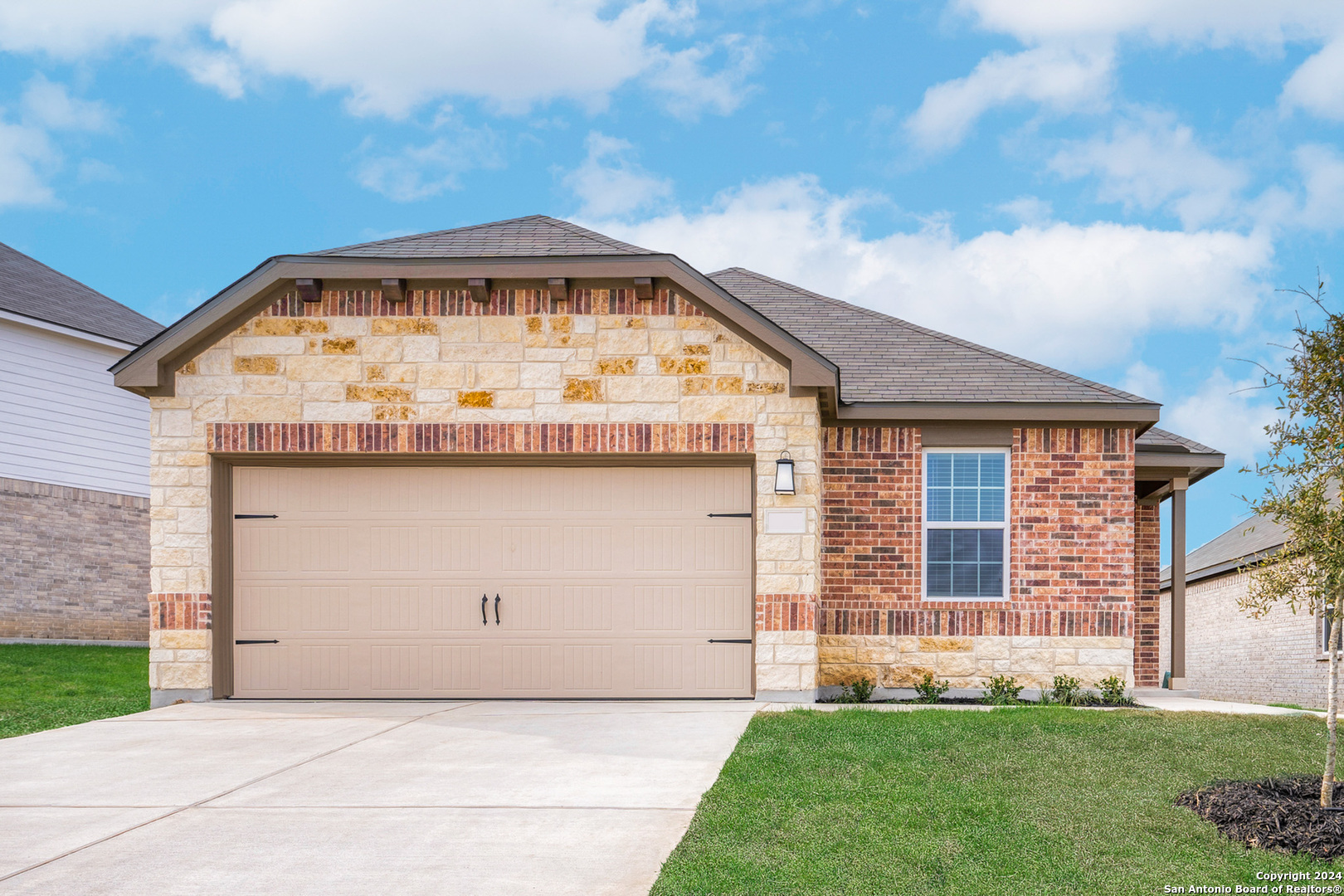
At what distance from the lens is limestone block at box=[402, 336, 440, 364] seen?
11039 mm

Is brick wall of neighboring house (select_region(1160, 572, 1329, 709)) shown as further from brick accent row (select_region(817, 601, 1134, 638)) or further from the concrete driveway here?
the concrete driveway

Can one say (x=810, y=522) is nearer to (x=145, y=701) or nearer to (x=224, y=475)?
(x=224, y=475)

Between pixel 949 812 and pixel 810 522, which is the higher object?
pixel 810 522

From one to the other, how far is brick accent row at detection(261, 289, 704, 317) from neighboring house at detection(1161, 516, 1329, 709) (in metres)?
12.9

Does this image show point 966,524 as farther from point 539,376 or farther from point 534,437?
point 539,376

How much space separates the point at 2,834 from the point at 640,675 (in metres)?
6.11

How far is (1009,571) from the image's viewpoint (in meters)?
12.1

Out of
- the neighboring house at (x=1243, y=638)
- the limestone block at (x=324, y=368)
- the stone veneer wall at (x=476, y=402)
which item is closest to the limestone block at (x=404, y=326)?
the stone veneer wall at (x=476, y=402)

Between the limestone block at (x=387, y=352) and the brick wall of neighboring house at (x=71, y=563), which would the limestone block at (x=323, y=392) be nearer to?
the limestone block at (x=387, y=352)

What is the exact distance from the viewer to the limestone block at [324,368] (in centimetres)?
1107

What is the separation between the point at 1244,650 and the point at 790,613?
54.6 ft

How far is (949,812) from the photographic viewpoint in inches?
247

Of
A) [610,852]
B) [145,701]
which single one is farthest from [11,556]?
[610,852]

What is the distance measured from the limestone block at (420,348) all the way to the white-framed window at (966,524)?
535cm
